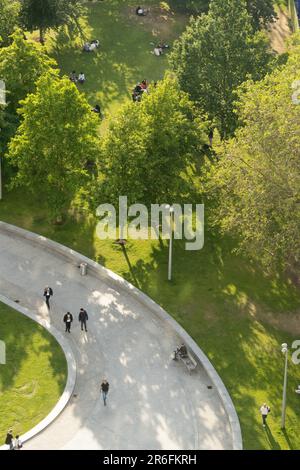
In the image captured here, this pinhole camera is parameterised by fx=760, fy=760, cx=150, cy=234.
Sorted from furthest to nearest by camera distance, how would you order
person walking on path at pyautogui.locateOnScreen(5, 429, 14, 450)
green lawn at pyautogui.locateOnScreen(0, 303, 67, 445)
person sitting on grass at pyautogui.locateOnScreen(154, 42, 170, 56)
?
person sitting on grass at pyautogui.locateOnScreen(154, 42, 170, 56)
green lawn at pyautogui.locateOnScreen(0, 303, 67, 445)
person walking on path at pyautogui.locateOnScreen(5, 429, 14, 450)

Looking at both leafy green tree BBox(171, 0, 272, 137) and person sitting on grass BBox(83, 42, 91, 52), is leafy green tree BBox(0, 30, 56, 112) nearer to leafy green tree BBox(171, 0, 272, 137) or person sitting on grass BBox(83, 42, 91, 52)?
leafy green tree BBox(171, 0, 272, 137)

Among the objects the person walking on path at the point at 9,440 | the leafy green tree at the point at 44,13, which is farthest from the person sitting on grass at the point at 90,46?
the person walking on path at the point at 9,440

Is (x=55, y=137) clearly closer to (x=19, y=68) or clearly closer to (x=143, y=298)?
(x=19, y=68)

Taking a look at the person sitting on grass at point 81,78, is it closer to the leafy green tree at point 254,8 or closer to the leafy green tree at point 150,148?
the leafy green tree at point 254,8

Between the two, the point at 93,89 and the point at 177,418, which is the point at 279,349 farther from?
the point at 93,89
